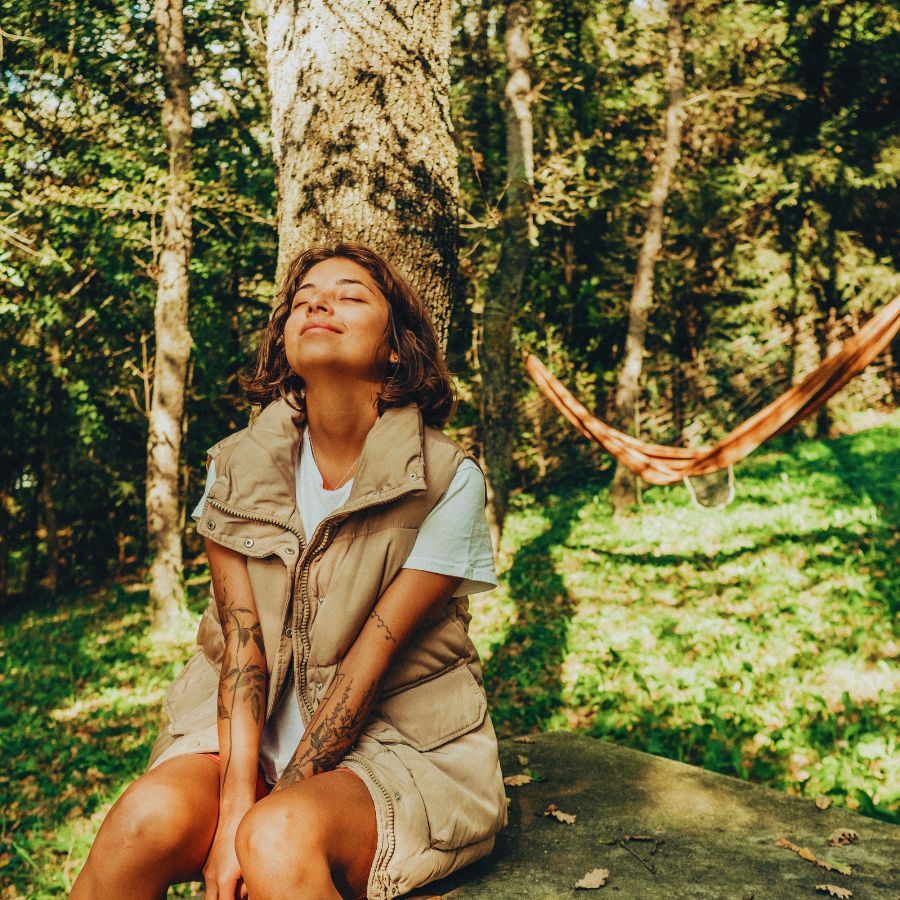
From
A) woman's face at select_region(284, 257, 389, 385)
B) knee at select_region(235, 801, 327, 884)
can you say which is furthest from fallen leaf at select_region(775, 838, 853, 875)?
woman's face at select_region(284, 257, 389, 385)

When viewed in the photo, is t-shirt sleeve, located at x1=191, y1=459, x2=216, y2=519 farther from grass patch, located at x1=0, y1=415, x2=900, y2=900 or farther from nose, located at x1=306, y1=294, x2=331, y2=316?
grass patch, located at x1=0, y1=415, x2=900, y2=900

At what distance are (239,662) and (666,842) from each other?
3.63 feet

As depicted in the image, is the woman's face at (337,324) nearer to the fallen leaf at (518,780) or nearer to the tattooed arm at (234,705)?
Answer: the tattooed arm at (234,705)

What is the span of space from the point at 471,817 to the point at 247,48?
9410 millimetres

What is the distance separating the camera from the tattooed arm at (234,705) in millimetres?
1516

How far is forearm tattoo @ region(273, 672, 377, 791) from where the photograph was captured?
160 centimetres

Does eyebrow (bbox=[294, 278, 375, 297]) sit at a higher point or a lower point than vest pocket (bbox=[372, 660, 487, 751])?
higher

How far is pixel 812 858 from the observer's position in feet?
6.21

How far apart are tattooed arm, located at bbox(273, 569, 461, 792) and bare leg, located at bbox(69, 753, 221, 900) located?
0.17 metres

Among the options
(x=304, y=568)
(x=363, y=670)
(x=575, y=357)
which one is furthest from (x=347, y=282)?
(x=575, y=357)

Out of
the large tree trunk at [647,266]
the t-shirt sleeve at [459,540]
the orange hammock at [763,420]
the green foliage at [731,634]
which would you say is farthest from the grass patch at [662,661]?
the t-shirt sleeve at [459,540]

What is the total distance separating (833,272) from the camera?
11.1m

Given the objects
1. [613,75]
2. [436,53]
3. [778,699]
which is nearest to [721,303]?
[613,75]

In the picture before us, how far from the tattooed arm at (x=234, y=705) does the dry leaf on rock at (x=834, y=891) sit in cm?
121
